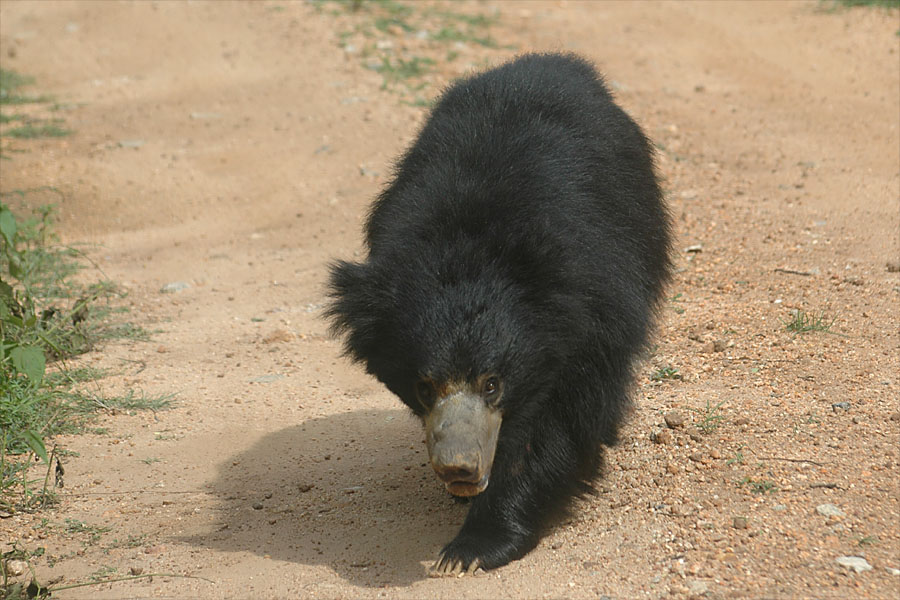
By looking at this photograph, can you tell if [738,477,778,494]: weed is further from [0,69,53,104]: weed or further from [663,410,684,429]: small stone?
[0,69,53,104]: weed

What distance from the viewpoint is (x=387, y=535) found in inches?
142

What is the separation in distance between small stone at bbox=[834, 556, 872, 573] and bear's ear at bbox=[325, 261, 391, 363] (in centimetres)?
→ 152

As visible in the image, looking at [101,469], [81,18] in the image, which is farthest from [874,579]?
[81,18]

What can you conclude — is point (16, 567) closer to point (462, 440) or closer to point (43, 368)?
point (43, 368)

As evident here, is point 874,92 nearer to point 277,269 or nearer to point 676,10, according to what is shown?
point 676,10

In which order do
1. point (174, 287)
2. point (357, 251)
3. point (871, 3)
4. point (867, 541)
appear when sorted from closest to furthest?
point (867, 541) < point (174, 287) < point (357, 251) < point (871, 3)

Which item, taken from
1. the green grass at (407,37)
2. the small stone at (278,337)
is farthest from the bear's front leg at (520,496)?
the green grass at (407,37)

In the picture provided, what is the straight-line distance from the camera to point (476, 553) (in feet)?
10.8

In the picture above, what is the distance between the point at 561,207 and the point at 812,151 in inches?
183

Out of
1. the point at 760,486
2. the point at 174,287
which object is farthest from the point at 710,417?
the point at 174,287

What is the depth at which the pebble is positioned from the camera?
6320 mm

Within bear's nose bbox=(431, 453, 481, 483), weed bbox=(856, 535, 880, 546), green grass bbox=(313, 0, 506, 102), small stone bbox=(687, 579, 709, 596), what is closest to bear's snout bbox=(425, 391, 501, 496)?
bear's nose bbox=(431, 453, 481, 483)

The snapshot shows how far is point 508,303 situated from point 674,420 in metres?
1.17

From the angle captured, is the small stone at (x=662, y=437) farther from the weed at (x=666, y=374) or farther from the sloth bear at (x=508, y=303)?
the weed at (x=666, y=374)
